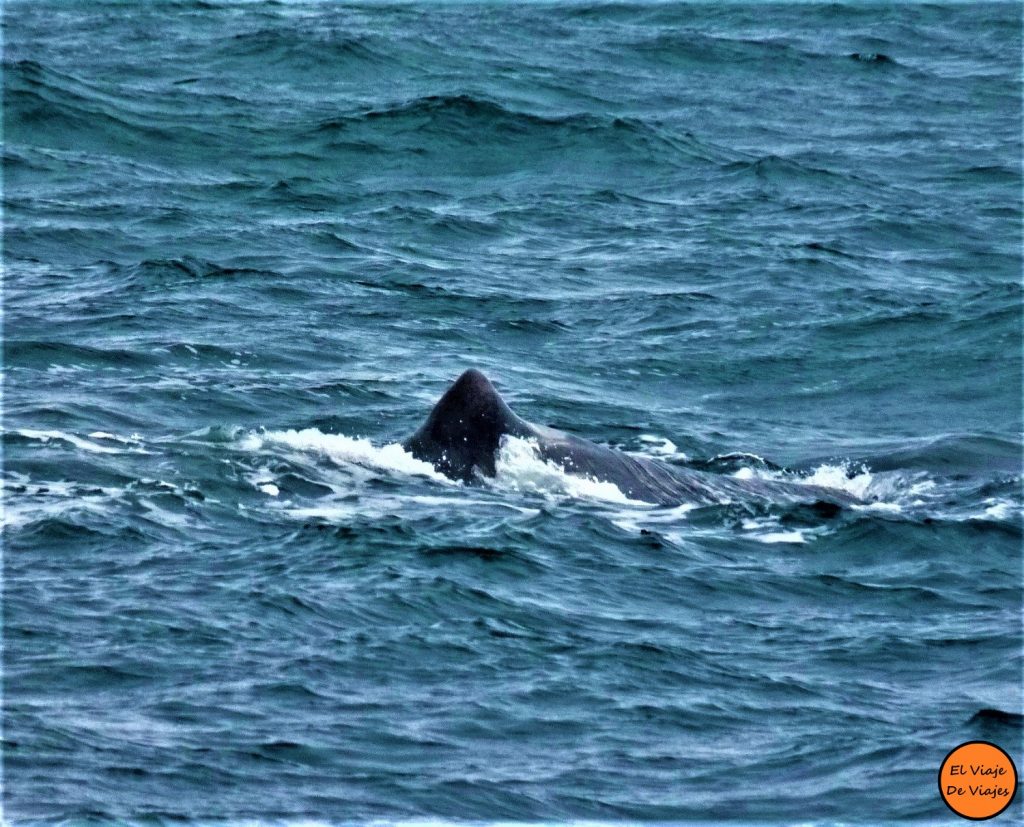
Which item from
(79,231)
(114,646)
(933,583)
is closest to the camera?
(114,646)

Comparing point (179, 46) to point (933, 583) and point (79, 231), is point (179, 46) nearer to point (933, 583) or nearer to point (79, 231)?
point (79, 231)

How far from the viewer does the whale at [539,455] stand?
15.9m

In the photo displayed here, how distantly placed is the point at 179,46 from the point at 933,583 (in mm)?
31196

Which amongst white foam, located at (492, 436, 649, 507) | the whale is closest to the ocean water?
white foam, located at (492, 436, 649, 507)

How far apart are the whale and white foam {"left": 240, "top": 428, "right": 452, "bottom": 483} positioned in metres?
0.10

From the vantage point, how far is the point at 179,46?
42.3 meters

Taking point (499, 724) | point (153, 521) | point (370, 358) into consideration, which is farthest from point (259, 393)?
point (499, 724)

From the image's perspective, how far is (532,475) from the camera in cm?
1595

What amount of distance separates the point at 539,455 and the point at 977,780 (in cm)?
619

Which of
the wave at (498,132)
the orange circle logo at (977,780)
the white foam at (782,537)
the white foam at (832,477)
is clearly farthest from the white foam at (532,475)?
the wave at (498,132)

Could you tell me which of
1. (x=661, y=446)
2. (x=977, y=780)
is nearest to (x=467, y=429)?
(x=661, y=446)

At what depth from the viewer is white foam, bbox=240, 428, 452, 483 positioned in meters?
16.3

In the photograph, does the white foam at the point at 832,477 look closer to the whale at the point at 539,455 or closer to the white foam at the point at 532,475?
the whale at the point at 539,455

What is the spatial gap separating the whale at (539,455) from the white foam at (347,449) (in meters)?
0.10
